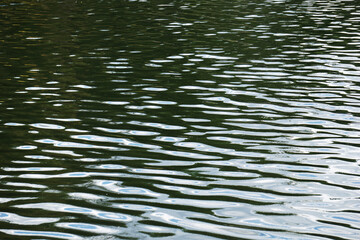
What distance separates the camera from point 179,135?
34.5 ft

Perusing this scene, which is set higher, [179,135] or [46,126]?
[46,126]

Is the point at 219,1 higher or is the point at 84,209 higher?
the point at 84,209

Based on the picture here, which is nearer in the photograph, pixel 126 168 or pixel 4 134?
pixel 126 168

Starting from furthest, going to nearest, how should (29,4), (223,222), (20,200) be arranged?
(29,4) < (20,200) < (223,222)

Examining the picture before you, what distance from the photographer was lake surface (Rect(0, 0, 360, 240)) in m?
7.11

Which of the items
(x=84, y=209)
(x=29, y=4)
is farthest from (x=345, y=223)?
(x=29, y=4)

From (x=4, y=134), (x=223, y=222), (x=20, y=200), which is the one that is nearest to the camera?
(x=223, y=222)

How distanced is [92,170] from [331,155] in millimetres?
3977

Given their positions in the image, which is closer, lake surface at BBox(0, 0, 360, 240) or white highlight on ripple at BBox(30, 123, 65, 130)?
lake surface at BBox(0, 0, 360, 240)

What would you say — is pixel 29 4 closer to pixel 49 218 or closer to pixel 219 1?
pixel 219 1

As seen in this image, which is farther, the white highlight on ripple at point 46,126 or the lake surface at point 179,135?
the white highlight on ripple at point 46,126

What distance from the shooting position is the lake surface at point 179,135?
280 inches

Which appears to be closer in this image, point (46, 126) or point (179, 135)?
point (179, 135)

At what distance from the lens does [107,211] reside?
286 inches
